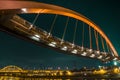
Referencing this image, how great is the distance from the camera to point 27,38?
2267cm

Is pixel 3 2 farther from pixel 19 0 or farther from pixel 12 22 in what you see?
pixel 12 22

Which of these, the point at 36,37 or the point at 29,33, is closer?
the point at 29,33

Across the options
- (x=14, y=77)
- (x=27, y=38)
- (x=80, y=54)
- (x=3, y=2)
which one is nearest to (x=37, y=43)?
(x=27, y=38)

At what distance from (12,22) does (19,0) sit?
18.7 ft

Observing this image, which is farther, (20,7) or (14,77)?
(14,77)

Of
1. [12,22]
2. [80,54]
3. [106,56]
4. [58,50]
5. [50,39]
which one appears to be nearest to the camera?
[12,22]

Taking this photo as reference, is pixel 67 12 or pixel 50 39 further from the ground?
pixel 67 12

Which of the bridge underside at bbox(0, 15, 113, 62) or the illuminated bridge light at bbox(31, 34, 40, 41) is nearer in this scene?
the bridge underside at bbox(0, 15, 113, 62)

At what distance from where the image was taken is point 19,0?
44.1 feet

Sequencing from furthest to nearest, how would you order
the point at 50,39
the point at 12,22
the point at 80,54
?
the point at 80,54 → the point at 50,39 → the point at 12,22

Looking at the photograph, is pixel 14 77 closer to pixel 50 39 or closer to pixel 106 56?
pixel 106 56

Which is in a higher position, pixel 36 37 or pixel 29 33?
pixel 29 33

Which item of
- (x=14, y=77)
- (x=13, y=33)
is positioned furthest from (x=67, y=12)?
(x=14, y=77)

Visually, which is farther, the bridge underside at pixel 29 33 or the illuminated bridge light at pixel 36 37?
the illuminated bridge light at pixel 36 37
